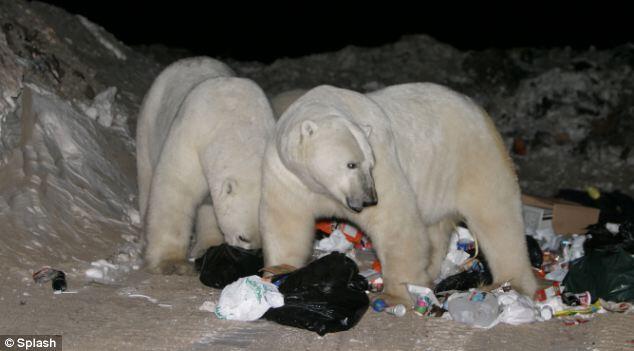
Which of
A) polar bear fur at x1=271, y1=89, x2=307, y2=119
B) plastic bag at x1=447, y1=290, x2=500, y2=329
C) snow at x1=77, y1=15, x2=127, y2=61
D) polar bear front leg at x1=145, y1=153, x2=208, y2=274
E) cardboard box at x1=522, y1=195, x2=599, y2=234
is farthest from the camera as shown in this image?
snow at x1=77, y1=15, x2=127, y2=61

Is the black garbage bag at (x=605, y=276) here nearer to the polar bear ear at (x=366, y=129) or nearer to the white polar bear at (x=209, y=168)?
the polar bear ear at (x=366, y=129)

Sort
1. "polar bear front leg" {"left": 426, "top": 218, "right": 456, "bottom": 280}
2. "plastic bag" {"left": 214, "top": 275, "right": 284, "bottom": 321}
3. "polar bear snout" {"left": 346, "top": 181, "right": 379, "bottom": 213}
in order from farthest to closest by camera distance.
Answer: "polar bear front leg" {"left": 426, "top": 218, "right": 456, "bottom": 280} → "plastic bag" {"left": 214, "top": 275, "right": 284, "bottom": 321} → "polar bear snout" {"left": 346, "top": 181, "right": 379, "bottom": 213}

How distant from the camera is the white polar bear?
5.00 metres

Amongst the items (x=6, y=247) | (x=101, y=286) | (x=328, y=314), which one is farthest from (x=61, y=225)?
(x=328, y=314)

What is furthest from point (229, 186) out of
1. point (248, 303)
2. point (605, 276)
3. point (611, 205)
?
point (611, 205)

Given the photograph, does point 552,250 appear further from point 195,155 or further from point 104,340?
point 104,340

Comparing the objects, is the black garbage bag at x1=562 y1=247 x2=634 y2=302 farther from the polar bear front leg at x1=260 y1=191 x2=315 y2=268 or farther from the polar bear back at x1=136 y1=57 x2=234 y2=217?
the polar bear back at x1=136 y1=57 x2=234 y2=217

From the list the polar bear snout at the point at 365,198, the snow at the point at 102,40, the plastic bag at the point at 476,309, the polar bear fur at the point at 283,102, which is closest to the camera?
the polar bear snout at the point at 365,198

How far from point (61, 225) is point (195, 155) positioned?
1.27m

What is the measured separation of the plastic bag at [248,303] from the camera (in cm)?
432

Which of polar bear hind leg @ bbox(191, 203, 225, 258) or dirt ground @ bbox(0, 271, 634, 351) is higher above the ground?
polar bear hind leg @ bbox(191, 203, 225, 258)

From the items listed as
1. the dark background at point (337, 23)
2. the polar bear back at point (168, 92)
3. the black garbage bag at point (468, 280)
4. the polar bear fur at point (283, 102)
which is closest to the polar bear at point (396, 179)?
the black garbage bag at point (468, 280)

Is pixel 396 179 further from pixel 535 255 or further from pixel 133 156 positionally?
pixel 133 156

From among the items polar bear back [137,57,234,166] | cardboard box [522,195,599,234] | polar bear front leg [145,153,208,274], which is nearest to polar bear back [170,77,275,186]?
polar bear front leg [145,153,208,274]
